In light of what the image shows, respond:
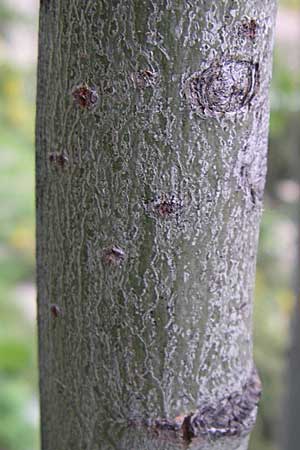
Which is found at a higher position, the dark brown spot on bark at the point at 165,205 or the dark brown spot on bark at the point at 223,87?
the dark brown spot on bark at the point at 223,87

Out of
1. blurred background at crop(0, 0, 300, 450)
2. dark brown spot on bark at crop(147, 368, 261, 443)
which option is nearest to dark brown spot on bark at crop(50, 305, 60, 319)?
dark brown spot on bark at crop(147, 368, 261, 443)

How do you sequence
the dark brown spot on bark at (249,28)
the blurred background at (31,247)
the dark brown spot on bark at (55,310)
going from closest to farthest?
the dark brown spot on bark at (249,28) < the dark brown spot on bark at (55,310) < the blurred background at (31,247)

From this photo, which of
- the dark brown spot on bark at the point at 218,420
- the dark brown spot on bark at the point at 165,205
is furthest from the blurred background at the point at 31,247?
the dark brown spot on bark at the point at 165,205

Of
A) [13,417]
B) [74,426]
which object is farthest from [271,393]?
[74,426]

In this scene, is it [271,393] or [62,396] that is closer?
[62,396]

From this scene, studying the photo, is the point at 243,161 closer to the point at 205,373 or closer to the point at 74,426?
the point at 205,373

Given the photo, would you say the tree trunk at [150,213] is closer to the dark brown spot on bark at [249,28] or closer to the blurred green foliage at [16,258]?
the dark brown spot on bark at [249,28]
